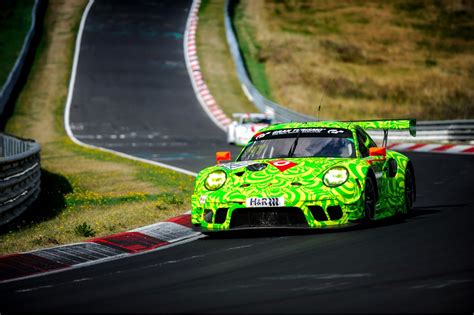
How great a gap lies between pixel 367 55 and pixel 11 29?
19088 mm

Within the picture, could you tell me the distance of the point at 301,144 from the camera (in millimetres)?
11484

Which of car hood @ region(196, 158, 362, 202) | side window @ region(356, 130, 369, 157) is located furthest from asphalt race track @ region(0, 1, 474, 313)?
side window @ region(356, 130, 369, 157)

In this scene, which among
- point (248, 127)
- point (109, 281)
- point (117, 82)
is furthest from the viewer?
point (117, 82)

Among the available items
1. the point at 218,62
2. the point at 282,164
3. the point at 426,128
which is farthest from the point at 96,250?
the point at 218,62

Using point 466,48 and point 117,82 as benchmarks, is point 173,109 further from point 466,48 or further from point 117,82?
point 466,48

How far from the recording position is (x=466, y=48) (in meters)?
53.9

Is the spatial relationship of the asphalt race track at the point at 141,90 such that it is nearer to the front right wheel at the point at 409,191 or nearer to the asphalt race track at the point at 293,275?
the front right wheel at the point at 409,191

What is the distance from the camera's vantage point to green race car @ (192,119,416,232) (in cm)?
1019

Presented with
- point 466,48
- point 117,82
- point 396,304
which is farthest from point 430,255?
point 466,48

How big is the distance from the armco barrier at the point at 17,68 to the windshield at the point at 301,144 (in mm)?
25993

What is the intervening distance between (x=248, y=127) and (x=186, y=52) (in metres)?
19.1

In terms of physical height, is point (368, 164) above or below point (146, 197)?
above

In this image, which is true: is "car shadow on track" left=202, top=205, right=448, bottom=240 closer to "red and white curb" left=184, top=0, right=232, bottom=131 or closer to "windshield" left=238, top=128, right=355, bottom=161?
"windshield" left=238, top=128, right=355, bottom=161

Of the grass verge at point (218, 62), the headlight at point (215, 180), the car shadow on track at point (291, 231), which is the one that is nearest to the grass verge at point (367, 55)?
the grass verge at point (218, 62)
